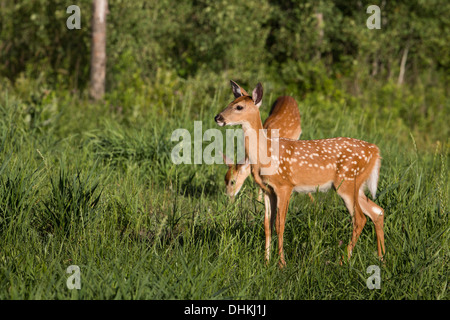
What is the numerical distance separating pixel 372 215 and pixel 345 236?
0.88 feet

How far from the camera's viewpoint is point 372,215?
4.38 metres

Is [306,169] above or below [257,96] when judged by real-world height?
below

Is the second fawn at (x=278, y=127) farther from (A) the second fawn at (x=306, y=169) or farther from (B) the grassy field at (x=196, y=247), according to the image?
(A) the second fawn at (x=306, y=169)

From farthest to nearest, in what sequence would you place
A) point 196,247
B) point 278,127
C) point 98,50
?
point 98,50 → point 278,127 → point 196,247

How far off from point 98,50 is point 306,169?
7569 millimetres

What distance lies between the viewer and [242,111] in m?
4.22

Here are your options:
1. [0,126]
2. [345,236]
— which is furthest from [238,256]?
[0,126]

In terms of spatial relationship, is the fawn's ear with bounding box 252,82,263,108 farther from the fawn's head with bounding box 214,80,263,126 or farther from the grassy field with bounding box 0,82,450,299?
the grassy field with bounding box 0,82,450,299

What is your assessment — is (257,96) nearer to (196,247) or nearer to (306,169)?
(306,169)

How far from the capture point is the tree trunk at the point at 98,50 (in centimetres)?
1063

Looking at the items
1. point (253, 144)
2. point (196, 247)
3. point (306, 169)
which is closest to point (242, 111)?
point (253, 144)

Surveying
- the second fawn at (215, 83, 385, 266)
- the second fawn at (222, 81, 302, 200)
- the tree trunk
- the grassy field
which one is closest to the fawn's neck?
the second fawn at (215, 83, 385, 266)

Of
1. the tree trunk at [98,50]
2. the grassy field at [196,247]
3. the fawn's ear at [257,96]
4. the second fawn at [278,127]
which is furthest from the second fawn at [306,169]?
the tree trunk at [98,50]
